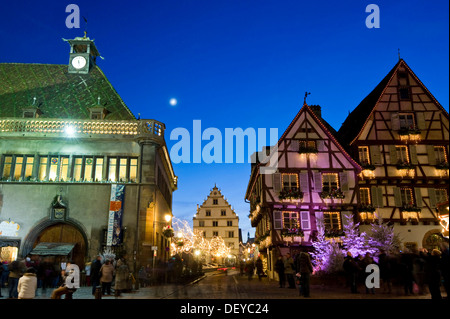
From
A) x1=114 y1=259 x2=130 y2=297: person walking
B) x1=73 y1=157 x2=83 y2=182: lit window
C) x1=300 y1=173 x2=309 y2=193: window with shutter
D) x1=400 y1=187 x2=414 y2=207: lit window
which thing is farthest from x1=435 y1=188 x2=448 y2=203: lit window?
x1=73 y1=157 x2=83 y2=182: lit window

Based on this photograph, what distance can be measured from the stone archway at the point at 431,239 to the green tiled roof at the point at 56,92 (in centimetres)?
2246

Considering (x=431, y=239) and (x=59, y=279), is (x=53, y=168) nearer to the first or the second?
(x=59, y=279)

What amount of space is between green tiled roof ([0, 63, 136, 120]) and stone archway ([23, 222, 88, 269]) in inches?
286

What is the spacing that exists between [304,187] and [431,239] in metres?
9.78

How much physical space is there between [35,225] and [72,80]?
11.5 metres

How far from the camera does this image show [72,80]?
2848 cm

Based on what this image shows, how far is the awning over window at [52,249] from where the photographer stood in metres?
21.3

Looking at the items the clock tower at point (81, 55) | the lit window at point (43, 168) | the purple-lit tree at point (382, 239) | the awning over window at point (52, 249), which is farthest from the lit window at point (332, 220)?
the clock tower at point (81, 55)

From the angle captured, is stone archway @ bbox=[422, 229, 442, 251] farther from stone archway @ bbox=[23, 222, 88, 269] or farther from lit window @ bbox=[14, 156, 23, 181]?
lit window @ bbox=[14, 156, 23, 181]

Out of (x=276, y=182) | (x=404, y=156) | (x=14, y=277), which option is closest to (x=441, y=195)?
(x=404, y=156)

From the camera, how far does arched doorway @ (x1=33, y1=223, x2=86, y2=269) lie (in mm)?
22312

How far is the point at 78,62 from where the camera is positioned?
96.4ft

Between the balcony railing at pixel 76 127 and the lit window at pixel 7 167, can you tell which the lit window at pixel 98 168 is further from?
the lit window at pixel 7 167
